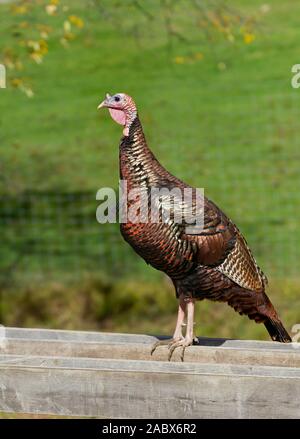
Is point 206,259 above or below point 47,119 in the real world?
below

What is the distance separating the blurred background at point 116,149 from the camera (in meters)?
8.70

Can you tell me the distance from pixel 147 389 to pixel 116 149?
8.04 meters

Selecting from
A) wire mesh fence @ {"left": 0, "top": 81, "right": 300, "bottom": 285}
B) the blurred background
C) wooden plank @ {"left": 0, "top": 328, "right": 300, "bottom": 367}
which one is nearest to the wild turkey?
wooden plank @ {"left": 0, "top": 328, "right": 300, "bottom": 367}

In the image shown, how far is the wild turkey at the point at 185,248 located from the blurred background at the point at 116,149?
8.05 feet

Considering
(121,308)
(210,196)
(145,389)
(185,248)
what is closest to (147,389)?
(145,389)

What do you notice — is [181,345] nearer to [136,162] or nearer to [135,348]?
[135,348]

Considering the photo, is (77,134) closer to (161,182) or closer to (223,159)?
(223,159)

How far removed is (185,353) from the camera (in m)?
5.22

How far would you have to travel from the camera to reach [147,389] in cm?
432

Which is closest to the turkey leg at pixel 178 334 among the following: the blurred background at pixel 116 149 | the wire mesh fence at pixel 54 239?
the blurred background at pixel 116 149

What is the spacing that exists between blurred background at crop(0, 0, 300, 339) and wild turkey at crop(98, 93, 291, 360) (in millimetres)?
2453

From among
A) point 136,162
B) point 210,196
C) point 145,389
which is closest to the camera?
point 145,389

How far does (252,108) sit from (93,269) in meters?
4.51
